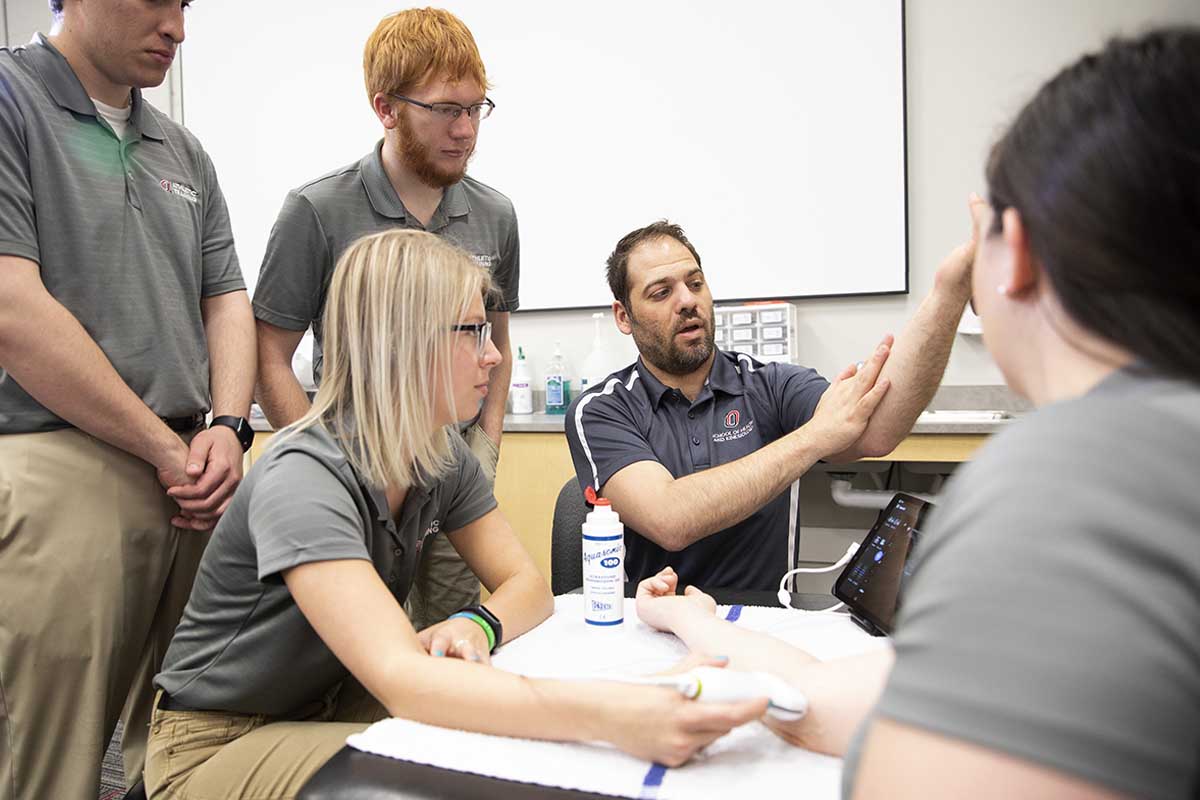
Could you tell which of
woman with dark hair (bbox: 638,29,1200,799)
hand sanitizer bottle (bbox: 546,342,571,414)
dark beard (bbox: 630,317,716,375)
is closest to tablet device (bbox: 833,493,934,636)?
woman with dark hair (bbox: 638,29,1200,799)

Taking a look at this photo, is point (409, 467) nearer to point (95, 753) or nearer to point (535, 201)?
point (95, 753)

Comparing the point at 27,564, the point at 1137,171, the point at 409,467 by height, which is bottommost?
the point at 27,564

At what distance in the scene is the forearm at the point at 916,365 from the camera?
1390 millimetres

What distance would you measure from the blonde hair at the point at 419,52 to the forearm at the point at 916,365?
1041 mm

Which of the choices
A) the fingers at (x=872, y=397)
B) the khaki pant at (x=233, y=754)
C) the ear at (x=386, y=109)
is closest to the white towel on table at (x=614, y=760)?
the khaki pant at (x=233, y=754)

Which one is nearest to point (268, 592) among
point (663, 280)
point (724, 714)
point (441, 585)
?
point (724, 714)

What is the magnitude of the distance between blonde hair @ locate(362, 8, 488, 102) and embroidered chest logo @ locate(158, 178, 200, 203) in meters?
0.45

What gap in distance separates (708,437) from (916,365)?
0.47 metres

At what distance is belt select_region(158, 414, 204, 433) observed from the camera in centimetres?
151

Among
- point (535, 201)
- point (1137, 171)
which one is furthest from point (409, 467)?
point (535, 201)

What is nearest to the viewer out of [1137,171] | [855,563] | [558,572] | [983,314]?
[1137,171]

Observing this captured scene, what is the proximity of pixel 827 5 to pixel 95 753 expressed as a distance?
3026 millimetres

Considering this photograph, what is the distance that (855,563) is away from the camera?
46.9 inches

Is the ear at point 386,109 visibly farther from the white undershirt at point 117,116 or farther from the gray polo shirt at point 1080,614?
the gray polo shirt at point 1080,614
